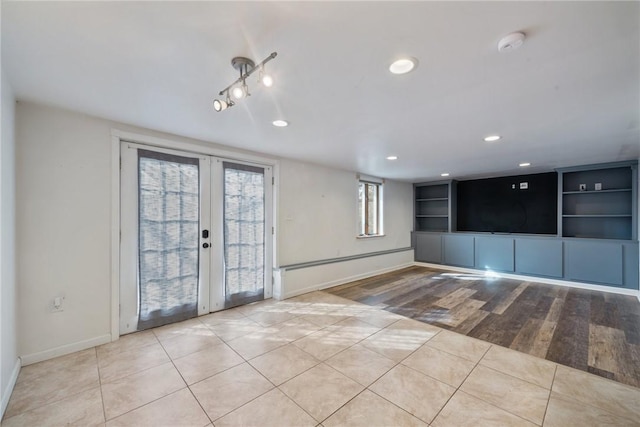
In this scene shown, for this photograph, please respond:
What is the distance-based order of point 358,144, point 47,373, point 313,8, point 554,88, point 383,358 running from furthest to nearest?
1. point 358,144
2. point 383,358
3. point 47,373
4. point 554,88
5. point 313,8

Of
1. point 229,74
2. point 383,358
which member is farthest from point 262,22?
point 383,358

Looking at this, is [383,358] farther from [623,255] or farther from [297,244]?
[623,255]

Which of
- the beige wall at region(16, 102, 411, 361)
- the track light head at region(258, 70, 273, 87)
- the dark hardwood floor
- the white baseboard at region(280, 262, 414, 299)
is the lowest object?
the dark hardwood floor

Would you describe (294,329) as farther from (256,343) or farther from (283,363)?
(283,363)

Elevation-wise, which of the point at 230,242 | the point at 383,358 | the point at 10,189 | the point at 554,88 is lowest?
the point at 383,358

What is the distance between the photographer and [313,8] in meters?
1.22

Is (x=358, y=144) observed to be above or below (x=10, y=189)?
above

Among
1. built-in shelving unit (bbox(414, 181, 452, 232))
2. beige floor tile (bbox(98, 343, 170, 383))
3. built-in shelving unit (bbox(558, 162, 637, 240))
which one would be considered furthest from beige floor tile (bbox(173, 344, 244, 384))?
built-in shelving unit (bbox(558, 162, 637, 240))

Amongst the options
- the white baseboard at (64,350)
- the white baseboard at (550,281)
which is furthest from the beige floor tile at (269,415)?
the white baseboard at (550,281)

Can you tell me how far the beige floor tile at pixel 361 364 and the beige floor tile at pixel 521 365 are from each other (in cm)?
89

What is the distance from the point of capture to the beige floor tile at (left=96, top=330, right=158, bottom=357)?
253cm

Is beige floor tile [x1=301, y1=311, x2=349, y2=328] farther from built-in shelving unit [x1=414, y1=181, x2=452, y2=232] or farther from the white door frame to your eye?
built-in shelving unit [x1=414, y1=181, x2=452, y2=232]

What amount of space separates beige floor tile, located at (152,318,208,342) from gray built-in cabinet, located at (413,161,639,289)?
5790mm

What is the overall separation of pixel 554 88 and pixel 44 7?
3.14 metres
